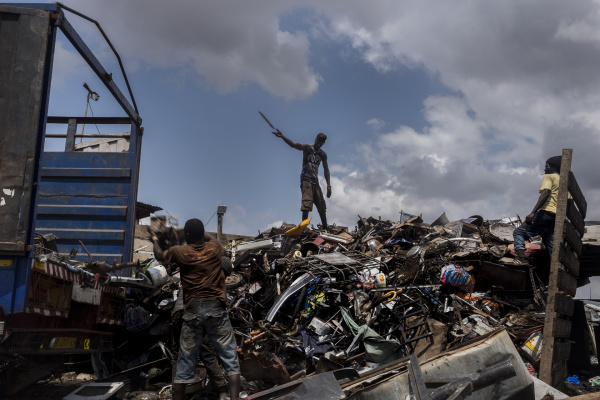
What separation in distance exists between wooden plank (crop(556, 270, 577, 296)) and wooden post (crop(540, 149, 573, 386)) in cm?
8

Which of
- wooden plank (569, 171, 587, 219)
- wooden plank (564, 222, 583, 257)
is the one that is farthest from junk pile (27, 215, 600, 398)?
wooden plank (569, 171, 587, 219)

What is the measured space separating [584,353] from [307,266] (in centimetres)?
389

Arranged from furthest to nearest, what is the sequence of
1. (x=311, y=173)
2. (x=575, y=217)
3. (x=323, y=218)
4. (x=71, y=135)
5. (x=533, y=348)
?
(x=323, y=218)
(x=311, y=173)
(x=71, y=135)
(x=533, y=348)
(x=575, y=217)

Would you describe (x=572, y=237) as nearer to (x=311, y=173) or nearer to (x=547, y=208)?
(x=547, y=208)

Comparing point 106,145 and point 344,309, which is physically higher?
point 106,145

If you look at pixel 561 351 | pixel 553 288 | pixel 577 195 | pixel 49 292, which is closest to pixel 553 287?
pixel 553 288

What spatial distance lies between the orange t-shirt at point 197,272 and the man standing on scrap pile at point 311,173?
5.83 meters

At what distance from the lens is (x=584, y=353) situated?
6.87 meters

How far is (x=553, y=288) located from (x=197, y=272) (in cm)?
297

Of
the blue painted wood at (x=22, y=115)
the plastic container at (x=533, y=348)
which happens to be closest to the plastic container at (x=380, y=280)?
the plastic container at (x=533, y=348)

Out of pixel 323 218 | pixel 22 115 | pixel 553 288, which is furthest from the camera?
pixel 323 218

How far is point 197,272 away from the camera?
4.09 metres

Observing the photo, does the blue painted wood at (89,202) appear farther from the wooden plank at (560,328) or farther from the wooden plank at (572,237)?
the wooden plank at (572,237)

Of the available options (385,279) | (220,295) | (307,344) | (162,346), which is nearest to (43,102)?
(220,295)
